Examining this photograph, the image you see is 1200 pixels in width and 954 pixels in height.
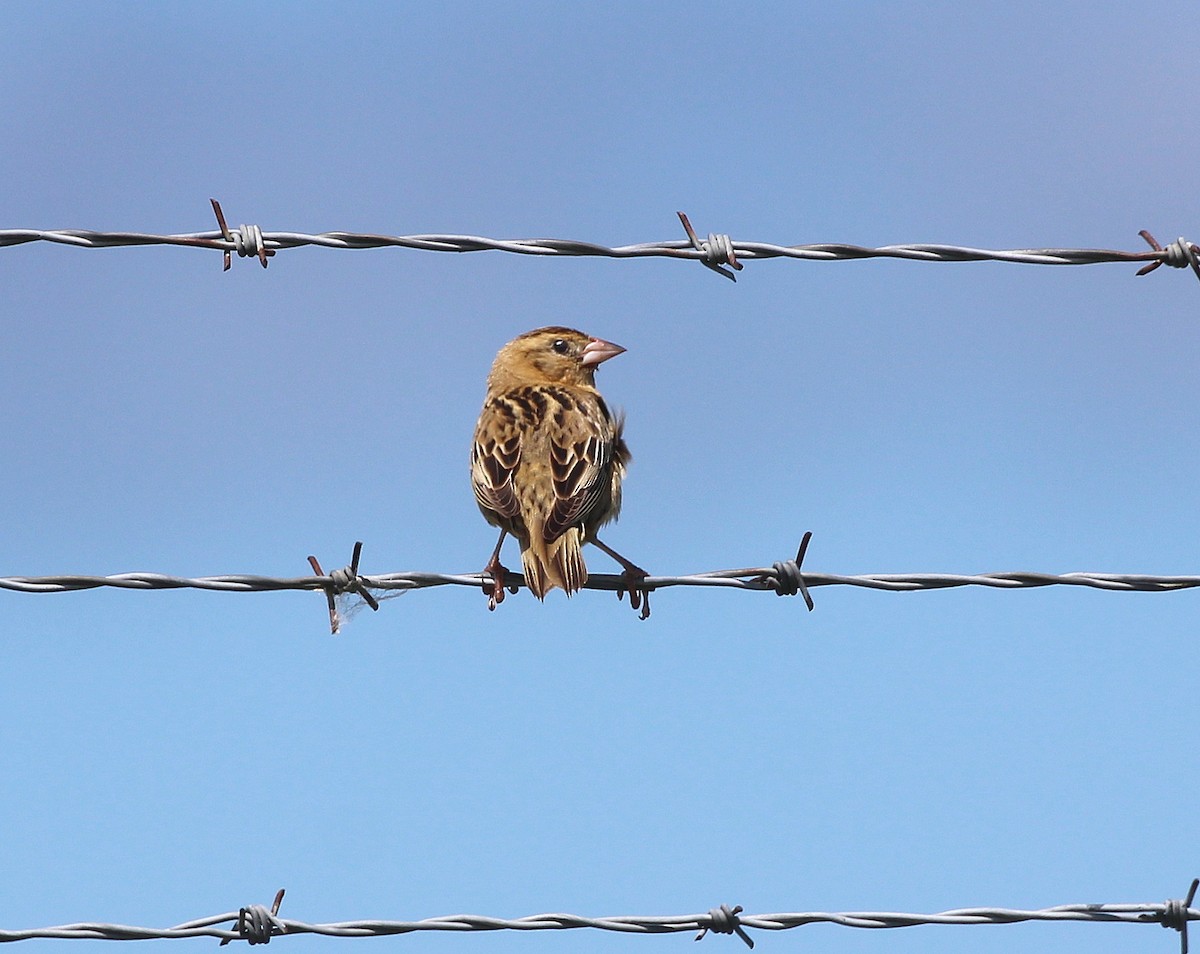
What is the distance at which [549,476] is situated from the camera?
8.59 m

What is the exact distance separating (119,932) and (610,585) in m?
2.78

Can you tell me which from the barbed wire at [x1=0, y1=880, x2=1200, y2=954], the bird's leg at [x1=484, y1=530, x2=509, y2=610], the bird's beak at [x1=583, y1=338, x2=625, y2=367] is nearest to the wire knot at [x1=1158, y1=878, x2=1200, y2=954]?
the barbed wire at [x1=0, y1=880, x2=1200, y2=954]

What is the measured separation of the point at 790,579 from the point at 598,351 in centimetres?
444

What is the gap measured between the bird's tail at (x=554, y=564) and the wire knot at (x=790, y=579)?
1.53 m

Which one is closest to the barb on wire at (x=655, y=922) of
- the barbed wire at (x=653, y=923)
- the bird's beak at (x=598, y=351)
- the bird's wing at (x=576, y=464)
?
the barbed wire at (x=653, y=923)

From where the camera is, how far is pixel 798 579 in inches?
249

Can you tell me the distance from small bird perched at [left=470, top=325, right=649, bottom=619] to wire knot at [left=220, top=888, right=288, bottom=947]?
1942 mm

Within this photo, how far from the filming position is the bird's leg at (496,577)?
23.2ft

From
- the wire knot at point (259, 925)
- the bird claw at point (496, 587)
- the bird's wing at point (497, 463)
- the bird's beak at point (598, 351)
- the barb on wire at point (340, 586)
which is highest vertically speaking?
the bird's beak at point (598, 351)

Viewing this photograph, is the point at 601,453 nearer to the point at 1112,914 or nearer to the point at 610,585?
the point at 610,585

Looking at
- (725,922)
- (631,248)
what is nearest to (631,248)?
(631,248)

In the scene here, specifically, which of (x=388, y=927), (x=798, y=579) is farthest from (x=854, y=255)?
(x=388, y=927)

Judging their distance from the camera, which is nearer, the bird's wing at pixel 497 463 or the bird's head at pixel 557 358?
the bird's wing at pixel 497 463

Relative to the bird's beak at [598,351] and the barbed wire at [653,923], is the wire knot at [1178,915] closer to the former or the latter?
the barbed wire at [653,923]
